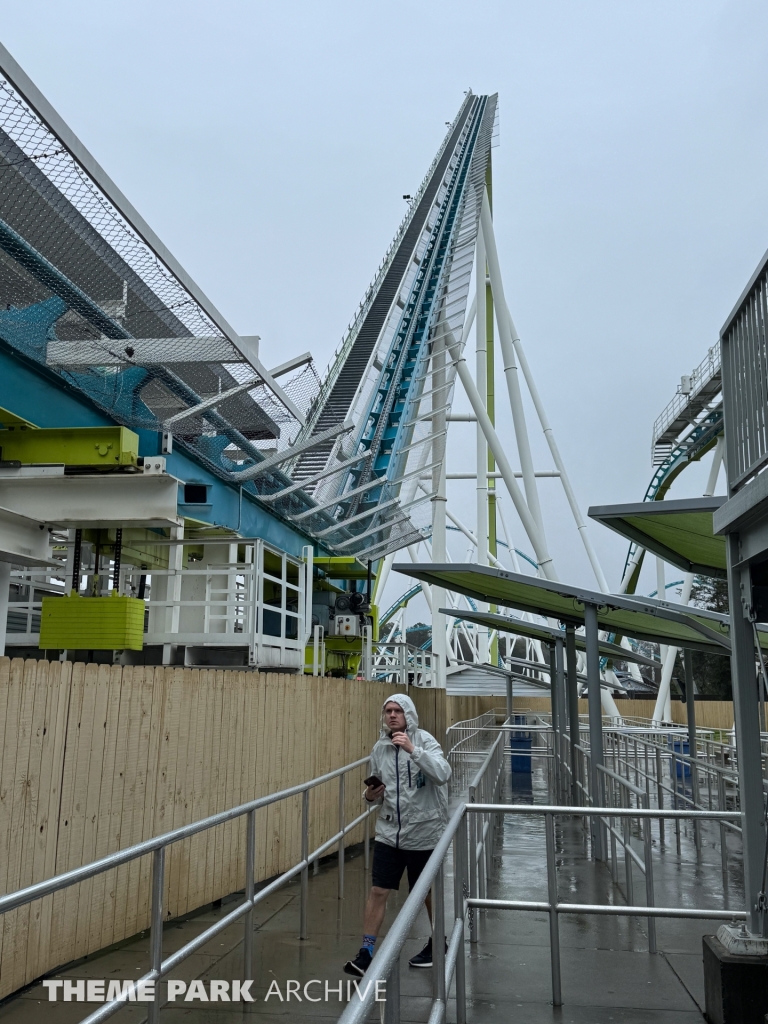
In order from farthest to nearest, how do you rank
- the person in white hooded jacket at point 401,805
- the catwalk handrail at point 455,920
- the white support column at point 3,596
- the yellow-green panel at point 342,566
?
the yellow-green panel at point 342,566
the white support column at point 3,596
the person in white hooded jacket at point 401,805
the catwalk handrail at point 455,920

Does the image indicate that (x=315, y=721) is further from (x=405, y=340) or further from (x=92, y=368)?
(x=405, y=340)

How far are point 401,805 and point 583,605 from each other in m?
5.69

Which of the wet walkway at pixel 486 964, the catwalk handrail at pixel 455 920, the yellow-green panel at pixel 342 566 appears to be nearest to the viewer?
the catwalk handrail at pixel 455 920

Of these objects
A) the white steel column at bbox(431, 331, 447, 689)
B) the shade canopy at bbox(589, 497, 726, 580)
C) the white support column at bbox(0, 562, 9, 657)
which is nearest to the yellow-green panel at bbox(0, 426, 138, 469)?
the white support column at bbox(0, 562, 9, 657)

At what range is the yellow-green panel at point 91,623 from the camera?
8.85 m

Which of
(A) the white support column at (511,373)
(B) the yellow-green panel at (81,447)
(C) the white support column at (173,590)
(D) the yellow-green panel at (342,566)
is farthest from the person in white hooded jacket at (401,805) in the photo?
(A) the white support column at (511,373)

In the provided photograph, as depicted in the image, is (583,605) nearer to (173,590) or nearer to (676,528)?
(676,528)

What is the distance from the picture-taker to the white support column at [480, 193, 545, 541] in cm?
2477

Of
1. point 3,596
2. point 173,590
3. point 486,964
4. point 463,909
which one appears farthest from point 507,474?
point 463,909

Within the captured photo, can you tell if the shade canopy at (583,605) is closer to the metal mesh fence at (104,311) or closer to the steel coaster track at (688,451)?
the metal mesh fence at (104,311)

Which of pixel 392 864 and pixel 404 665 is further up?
pixel 404 665

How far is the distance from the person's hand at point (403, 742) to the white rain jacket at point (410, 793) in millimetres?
29

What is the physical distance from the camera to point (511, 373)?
2577 cm

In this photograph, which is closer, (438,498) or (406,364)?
(406,364)
